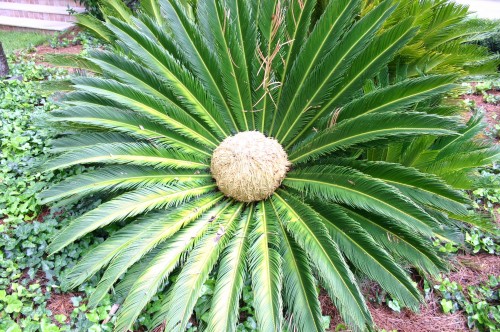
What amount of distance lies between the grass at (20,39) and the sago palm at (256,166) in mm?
6813

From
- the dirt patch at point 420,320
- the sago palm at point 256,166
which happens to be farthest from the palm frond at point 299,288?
the dirt patch at point 420,320

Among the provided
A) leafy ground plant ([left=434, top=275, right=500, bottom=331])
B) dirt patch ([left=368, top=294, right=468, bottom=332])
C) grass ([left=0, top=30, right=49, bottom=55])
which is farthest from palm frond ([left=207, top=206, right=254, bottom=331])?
grass ([left=0, top=30, right=49, bottom=55])

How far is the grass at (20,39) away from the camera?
26.6ft

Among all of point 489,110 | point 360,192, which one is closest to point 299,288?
point 360,192

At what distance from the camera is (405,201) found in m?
1.91

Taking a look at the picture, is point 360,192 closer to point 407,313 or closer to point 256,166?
point 256,166

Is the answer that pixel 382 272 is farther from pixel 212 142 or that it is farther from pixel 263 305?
pixel 212 142

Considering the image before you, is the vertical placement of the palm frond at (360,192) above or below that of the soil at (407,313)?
above

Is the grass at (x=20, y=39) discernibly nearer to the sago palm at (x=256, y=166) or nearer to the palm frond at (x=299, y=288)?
the sago palm at (x=256, y=166)

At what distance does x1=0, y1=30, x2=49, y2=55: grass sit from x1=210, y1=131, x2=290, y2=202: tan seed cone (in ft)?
24.8

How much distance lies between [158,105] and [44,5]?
9.58 meters

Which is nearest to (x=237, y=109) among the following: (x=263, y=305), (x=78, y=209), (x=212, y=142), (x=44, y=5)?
(x=212, y=142)

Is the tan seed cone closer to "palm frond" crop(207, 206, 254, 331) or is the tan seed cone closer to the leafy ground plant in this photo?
"palm frond" crop(207, 206, 254, 331)

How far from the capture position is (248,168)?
96.6 inches
